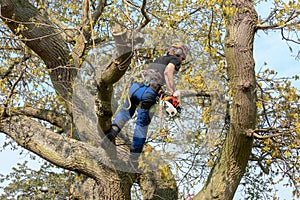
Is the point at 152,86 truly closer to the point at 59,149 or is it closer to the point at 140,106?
the point at 140,106

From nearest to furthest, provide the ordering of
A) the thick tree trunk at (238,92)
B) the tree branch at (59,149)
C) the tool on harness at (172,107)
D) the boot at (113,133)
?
the tool on harness at (172,107), the thick tree trunk at (238,92), the boot at (113,133), the tree branch at (59,149)

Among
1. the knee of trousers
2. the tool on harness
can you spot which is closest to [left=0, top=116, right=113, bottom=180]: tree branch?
the knee of trousers

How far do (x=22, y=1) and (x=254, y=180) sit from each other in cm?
500

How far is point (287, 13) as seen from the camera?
4.88 m

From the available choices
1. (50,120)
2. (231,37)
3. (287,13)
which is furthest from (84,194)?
(287,13)

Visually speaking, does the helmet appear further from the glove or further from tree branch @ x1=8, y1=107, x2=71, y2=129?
tree branch @ x1=8, y1=107, x2=71, y2=129

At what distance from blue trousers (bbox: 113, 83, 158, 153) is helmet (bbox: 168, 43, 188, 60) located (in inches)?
16.3

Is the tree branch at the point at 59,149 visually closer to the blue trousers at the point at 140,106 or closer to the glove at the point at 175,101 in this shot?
the blue trousers at the point at 140,106

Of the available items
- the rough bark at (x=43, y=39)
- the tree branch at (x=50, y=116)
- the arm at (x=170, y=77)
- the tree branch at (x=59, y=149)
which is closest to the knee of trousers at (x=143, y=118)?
the arm at (x=170, y=77)

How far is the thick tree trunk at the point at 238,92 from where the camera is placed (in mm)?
4660

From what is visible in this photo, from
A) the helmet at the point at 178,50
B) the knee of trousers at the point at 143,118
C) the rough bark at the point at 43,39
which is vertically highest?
the rough bark at the point at 43,39

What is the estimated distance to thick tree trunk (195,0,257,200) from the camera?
4660mm

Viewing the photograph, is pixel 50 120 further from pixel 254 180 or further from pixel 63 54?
pixel 254 180

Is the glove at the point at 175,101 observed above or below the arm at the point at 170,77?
below
